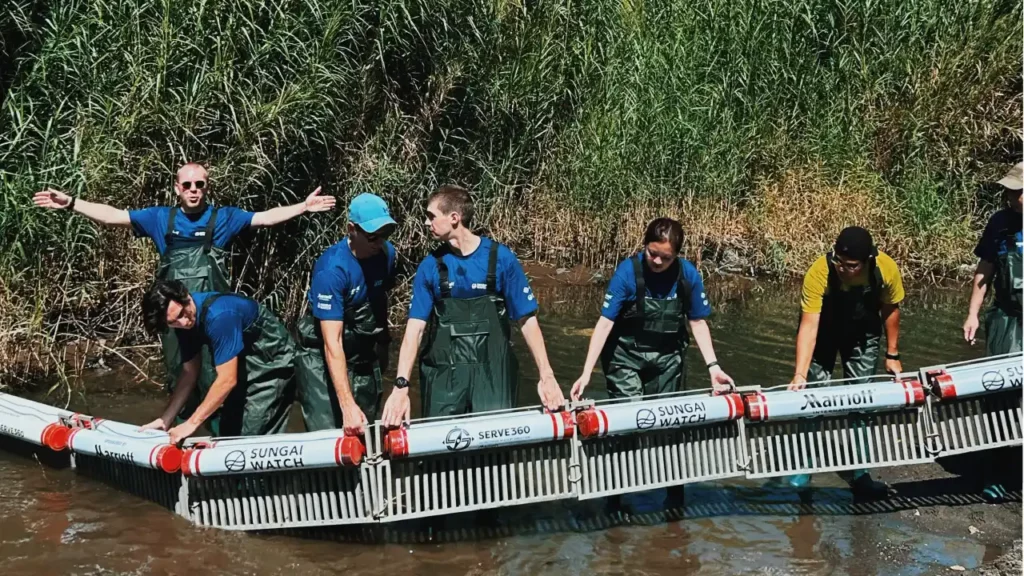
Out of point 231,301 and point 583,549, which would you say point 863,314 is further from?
point 231,301

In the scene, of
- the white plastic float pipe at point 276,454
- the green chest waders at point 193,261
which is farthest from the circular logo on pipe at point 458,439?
the green chest waders at point 193,261

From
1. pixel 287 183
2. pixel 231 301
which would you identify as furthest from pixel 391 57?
pixel 231 301

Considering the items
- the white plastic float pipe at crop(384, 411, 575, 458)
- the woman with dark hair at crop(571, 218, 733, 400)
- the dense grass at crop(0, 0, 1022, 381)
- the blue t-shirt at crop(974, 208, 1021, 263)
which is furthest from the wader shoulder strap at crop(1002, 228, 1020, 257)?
the dense grass at crop(0, 0, 1022, 381)

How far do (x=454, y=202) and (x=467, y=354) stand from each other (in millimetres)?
780

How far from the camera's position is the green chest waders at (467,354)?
500 cm

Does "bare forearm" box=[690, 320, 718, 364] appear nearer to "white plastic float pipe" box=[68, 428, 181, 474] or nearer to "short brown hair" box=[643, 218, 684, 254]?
"short brown hair" box=[643, 218, 684, 254]

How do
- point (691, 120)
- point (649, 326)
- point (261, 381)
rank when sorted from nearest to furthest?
point (261, 381) < point (649, 326) < point (691, 120)

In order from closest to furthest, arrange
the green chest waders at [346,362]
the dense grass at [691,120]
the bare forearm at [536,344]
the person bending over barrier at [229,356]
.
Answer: the person bending over barrier at [229,356], the bare forearm at [536,344], the green chest waders at [346,362], the dense grass at [691,120]

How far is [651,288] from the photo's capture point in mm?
5355

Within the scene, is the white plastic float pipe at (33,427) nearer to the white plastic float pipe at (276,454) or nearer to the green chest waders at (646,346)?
the white plastic float pipe at (276,454)

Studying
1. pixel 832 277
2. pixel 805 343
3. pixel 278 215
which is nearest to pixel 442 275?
pixel 278 215

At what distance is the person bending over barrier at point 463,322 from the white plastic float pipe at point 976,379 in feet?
6.80

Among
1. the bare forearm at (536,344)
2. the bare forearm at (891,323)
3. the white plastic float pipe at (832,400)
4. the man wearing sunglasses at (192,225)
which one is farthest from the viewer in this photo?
the man wearing sunglasses at (192,225)

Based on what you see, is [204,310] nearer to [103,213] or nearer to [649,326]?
[103,213]
